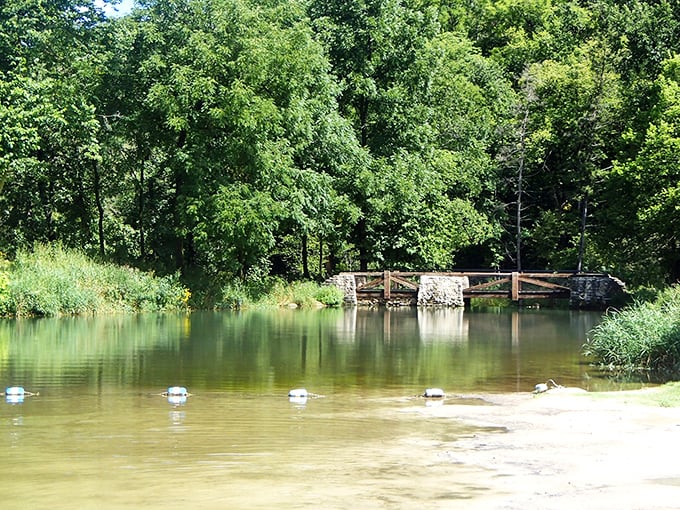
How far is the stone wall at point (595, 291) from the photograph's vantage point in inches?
1554

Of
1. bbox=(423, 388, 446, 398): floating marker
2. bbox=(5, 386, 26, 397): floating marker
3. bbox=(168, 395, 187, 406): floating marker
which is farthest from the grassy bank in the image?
bbox=(423, 388, 446, 398): floating marker

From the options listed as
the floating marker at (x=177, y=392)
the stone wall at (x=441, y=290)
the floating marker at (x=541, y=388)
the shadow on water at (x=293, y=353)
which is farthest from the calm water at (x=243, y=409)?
the stone wall at (x=441, y=290)

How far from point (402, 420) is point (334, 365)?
6.77 m

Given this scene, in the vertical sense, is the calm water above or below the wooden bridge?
below

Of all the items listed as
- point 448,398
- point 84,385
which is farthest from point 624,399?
point 84,385

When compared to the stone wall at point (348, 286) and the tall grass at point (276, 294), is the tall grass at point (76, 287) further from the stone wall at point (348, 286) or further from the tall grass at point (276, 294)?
the stone wall at point (348, 286)

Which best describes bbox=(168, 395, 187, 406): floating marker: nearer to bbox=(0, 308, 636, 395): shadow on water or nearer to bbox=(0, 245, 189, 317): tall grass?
bbox=(0, 308, 636, 395): shadow on water

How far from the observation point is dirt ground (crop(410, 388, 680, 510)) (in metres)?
8.56

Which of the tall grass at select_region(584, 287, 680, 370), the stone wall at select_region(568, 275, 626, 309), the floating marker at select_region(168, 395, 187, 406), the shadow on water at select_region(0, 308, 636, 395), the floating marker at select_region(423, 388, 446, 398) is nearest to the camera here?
the floating marker at select_region(168, 395, 187, 406)

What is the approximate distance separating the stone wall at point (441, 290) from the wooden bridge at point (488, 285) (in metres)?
0.26

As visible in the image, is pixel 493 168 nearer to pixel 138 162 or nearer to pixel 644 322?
pixel 138 162

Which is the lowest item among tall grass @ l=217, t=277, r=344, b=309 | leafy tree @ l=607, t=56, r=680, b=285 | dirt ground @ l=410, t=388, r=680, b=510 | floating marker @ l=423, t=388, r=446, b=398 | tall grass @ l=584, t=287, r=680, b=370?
dirt ground @ l=410, t=388, r=680, b=510

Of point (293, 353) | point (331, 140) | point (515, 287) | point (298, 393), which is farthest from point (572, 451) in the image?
point (331, 140)

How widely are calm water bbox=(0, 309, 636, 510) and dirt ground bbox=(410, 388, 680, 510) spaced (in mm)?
460
